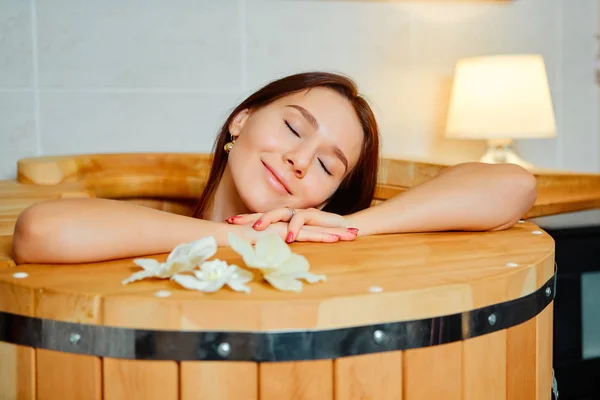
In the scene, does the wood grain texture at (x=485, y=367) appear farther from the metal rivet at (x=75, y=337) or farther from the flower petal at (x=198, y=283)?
the metal rivet at (x=75, y=337)

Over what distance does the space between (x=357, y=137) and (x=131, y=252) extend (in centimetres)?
67

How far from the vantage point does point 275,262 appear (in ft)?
3.18

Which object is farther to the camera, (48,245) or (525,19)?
(525,19)

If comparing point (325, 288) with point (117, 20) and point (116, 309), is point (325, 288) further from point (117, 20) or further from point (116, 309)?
point (117, 20)

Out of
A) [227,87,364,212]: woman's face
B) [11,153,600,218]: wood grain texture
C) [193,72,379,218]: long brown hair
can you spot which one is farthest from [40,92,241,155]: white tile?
[227,87,364,212]: woman's face

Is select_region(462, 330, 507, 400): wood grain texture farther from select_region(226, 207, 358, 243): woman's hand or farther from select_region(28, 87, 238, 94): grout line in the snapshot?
select_region(28, 87, 238, 94): grout line

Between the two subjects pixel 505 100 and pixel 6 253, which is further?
pixel 505 100

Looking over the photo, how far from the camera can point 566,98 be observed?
3.69 meters

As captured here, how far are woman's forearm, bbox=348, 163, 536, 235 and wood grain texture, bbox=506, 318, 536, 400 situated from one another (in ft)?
1.07

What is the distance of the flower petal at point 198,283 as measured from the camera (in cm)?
92

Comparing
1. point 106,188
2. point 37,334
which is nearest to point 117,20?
point 106,188

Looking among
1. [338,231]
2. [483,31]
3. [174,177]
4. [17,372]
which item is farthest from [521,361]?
[483,31]

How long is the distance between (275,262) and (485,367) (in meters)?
0.32

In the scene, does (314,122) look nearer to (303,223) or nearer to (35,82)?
(303,223)
